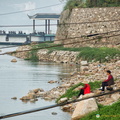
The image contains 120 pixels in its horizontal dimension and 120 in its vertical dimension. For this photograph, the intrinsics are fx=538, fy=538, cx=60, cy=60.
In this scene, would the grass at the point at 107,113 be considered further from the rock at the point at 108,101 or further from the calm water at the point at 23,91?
the calm water at the point at 23,91

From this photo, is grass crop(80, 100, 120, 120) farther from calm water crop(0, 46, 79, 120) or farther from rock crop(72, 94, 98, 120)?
calm water crop(0, 46, 79, 120)

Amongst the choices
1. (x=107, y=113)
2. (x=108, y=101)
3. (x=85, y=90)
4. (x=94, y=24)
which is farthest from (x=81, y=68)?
(x=107, y=113)

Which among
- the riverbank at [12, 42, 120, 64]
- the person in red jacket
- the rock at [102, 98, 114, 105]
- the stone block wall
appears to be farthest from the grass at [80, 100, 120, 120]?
the stone block wall

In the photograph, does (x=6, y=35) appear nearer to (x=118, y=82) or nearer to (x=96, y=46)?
(x=96, y=46)

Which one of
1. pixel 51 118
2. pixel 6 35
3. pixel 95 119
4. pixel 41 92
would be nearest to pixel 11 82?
pixel 41 92

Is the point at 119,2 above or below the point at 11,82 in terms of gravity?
above

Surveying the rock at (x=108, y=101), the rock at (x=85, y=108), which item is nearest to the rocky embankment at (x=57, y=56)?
the rock at (x=108, y=101)

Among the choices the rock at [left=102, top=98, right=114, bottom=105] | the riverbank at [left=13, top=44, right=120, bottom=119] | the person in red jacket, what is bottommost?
the riverbank at [left=13, top=44, right=120, bottom=119]

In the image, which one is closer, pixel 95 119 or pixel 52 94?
pixel 95 119

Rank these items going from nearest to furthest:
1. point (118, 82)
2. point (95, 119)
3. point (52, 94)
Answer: point (95, 119) < point (118, 82) < point (52, 94)

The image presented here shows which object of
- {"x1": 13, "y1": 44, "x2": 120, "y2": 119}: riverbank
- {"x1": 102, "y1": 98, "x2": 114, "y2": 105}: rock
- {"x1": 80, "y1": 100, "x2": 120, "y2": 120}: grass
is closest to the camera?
{"x1": 80, "y1": 100, "x2": 120, "y2": 120}: grass

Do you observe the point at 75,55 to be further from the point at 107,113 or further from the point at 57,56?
the point at 107,113

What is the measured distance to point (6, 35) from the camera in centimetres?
13050

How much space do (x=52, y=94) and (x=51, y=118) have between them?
5827mm
